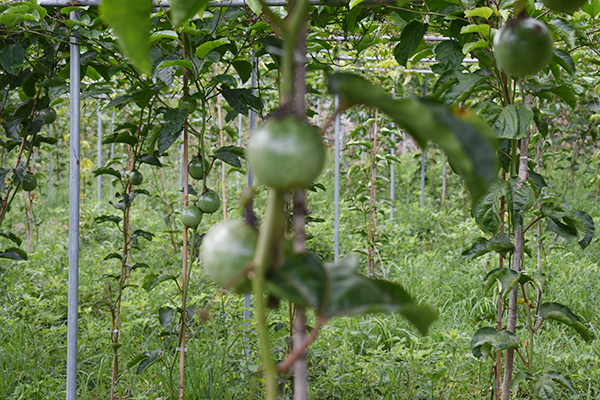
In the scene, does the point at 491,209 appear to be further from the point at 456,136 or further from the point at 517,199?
the point at 456,136

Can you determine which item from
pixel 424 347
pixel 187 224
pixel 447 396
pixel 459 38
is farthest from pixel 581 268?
pixel 187 224

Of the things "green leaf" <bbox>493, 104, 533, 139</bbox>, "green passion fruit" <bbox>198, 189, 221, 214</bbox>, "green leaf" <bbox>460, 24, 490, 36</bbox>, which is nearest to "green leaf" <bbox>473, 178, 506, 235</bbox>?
"green leaf" <bbox>493, 104, 533, 139</bbox>

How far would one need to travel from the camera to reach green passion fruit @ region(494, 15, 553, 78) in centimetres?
54

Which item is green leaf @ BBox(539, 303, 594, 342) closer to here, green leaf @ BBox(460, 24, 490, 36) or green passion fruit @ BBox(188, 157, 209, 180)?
green leaf @ BBox(460, 24, 490, 36)

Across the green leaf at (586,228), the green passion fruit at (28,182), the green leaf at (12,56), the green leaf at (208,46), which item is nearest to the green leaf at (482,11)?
the green leaf at (586,228)

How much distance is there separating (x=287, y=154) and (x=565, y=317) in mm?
1323

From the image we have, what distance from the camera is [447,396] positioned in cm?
242

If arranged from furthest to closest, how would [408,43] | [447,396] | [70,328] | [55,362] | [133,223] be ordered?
[133,223] → [55,362] → [447,396] → [70,328] → [408,43]

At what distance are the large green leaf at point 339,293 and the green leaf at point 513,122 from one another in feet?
3.53

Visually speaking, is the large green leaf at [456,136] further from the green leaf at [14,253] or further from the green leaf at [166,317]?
the green leaf at [14,253]

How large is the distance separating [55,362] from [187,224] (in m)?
1.76

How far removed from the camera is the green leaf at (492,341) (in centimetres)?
140

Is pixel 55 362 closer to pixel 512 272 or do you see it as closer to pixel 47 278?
pixel 47 278

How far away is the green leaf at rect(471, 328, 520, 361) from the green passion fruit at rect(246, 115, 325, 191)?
1250 millimetres
